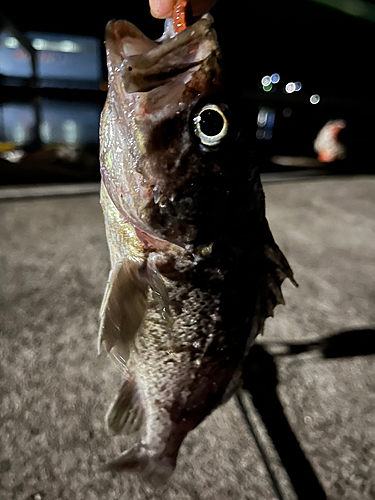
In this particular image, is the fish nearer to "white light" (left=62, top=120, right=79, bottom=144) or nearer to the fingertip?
the fingertip

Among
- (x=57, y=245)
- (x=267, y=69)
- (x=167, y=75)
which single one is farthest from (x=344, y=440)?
(x=267, y=69)

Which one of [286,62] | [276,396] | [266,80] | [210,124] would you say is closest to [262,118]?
[266,80]

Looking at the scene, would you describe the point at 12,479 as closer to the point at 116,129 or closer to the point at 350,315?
the point at 116,129

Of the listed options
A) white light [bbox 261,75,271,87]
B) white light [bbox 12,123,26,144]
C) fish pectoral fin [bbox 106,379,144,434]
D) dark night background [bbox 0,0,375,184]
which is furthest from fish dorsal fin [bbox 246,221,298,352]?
white light [bbox 12,123,26,144]

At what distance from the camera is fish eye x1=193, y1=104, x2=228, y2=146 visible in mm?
938

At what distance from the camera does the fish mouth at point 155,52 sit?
2.83 ft

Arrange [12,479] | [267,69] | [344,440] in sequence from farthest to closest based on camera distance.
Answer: [267,69]
[344,440]
[12,479]

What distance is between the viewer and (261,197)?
3.66 feet

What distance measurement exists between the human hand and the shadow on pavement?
59.7 inches

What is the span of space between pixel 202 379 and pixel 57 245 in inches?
86.1

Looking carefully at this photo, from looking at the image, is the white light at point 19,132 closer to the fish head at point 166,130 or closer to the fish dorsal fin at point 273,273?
the fish head at point 166,130

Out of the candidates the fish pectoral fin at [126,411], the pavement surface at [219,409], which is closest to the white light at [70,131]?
the pavement surface at [219,409]

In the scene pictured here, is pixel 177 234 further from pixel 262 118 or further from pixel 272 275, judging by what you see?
pixel 262 118

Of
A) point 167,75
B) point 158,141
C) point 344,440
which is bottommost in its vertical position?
point 344,440
